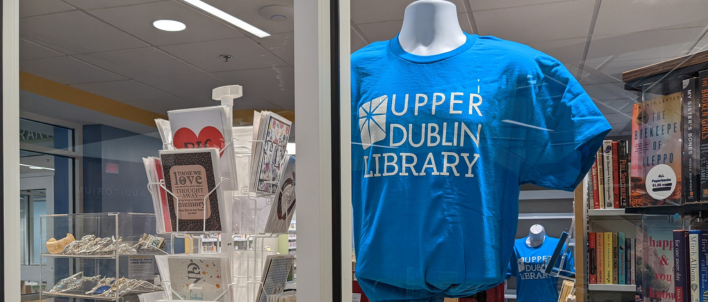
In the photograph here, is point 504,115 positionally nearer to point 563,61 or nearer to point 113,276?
point 563,61

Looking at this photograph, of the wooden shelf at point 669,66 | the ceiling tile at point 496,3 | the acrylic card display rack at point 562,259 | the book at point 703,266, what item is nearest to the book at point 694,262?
the book at point 703,266

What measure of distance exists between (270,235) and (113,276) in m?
0.66

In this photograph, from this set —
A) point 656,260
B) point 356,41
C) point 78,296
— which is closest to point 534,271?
point 656,260

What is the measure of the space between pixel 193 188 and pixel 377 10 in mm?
809

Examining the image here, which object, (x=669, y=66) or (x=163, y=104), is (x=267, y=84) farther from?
(x=669, y=66)

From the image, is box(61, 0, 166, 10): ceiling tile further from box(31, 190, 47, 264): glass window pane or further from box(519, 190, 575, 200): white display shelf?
box(519, 190, 575, 200): white display shelf

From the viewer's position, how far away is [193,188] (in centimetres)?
177

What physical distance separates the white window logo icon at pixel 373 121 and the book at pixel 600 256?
1.84 feet

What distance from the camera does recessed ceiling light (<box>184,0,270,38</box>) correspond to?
1745 mm

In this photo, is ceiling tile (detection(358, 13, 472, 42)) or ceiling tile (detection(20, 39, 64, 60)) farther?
ceiling tile (detection(20, 39, 64, 60))

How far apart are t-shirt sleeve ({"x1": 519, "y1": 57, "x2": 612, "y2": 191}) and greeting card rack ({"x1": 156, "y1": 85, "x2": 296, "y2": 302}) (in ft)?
2.59

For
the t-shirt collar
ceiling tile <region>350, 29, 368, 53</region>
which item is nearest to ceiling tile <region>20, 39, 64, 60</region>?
ceiling tile <region>350, 29, 368, 53</region>

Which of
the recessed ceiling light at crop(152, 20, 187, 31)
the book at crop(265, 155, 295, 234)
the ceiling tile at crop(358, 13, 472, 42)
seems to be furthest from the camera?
the recessed ceiling light at crop(152, 20, 187, 31)

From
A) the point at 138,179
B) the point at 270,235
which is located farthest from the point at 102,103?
the point at 270,235
